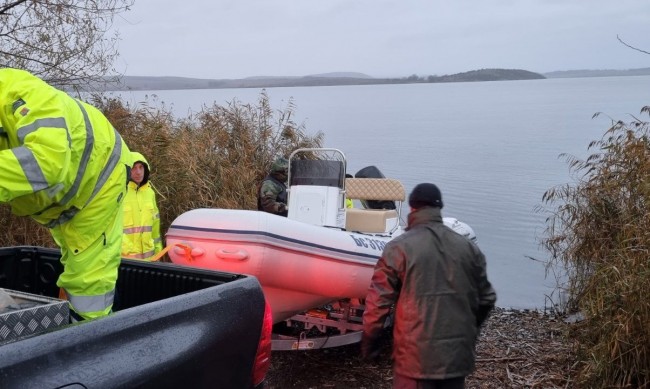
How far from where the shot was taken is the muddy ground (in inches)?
221

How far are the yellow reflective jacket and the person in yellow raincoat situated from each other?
339 centimetres

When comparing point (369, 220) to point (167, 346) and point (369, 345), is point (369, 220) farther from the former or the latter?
point (167, 346)

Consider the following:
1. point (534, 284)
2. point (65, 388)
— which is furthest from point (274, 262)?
point (534, 284)

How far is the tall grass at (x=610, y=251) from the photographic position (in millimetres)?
4891

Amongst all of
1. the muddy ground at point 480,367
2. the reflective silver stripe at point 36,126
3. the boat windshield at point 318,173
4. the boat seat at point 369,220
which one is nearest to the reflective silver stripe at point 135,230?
the boat windshield at point 318,173

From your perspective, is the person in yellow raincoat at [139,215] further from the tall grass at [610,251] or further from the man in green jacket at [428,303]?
the tall grass at [610,251]

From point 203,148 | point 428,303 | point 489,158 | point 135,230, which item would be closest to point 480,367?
point 428,303

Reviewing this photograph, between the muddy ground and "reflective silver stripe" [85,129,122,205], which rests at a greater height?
"reflective silver stripe" [85,129,122,205]

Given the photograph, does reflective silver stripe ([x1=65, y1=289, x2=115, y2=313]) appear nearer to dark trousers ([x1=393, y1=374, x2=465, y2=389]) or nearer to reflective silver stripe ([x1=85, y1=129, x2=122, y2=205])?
reflective silver stripe ([x1=85, y1=129, x2=122, y2=205])

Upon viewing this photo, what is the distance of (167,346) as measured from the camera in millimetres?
2154

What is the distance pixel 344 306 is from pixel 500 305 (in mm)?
4260

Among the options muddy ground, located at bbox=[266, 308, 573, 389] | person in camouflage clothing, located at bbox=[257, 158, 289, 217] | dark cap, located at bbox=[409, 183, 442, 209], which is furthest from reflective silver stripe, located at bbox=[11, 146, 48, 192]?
person in camouflage clothing, located at bbox=[257, 158, 289, 217]

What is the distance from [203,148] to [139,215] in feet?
11.1

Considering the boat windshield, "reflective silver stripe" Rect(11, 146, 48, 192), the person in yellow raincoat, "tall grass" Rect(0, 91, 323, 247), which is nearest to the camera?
"reflective silver stripe" Rect(11, 146, 48, 192)
